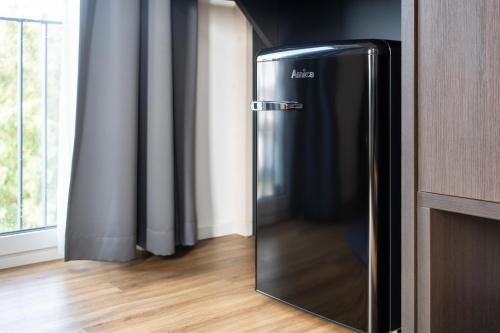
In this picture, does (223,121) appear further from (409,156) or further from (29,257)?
(409,156)

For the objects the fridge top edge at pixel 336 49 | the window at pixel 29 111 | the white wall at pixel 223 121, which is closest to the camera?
the fridge top edge at pixel 336 49

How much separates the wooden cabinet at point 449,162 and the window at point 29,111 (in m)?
1.42

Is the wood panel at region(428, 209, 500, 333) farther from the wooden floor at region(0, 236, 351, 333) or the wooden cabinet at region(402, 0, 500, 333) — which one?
the wooden floor at region(0, 236, 351, 333)

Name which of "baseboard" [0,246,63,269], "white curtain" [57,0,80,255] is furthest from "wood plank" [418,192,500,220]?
"baseboard" [0,246,63,269]

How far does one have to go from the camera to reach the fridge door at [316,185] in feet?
4.17

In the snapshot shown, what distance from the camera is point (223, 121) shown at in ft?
7.64

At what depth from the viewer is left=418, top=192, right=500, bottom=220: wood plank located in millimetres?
952

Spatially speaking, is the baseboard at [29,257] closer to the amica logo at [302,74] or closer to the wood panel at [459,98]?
the amica logo at [302,74]

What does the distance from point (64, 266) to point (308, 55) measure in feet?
3.87

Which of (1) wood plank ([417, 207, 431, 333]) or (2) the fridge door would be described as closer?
(1) wood plank ([417, 207, 431, 333])

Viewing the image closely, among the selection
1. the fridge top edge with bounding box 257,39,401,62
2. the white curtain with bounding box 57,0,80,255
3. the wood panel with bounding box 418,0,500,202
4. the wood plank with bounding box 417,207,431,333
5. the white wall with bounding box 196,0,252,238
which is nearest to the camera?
the wood panel with bounding box 418,0,500,202

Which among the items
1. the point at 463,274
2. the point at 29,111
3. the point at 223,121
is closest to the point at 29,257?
the point at 29,111

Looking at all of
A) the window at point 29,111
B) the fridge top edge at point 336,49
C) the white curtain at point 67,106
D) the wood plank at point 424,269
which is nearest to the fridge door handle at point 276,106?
the fridge top edge at point 336,49

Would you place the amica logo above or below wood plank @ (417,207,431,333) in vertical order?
above
